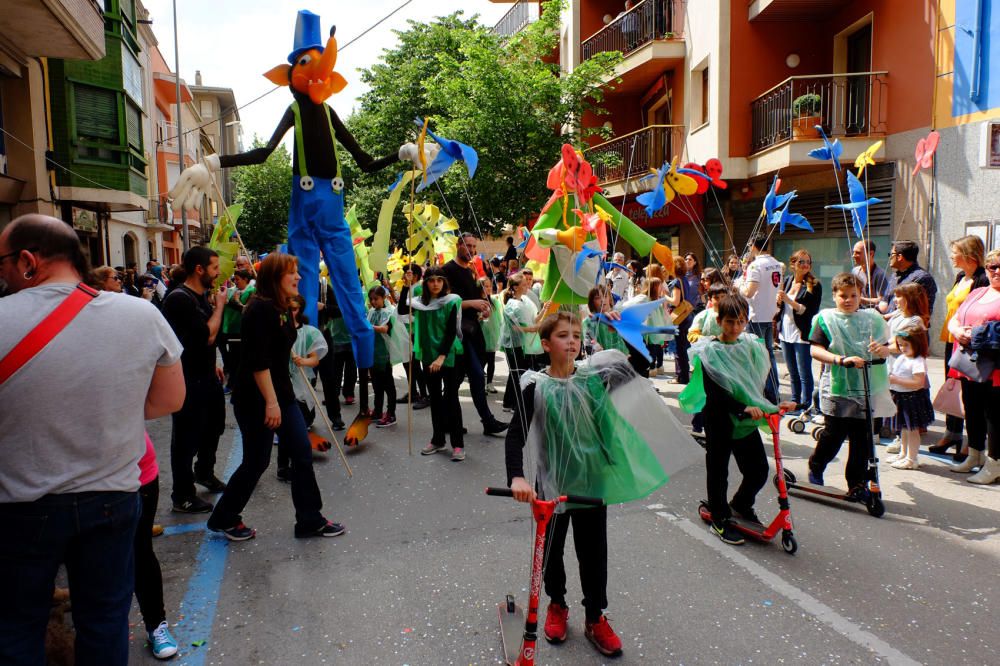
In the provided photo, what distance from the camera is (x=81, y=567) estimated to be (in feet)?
7.16

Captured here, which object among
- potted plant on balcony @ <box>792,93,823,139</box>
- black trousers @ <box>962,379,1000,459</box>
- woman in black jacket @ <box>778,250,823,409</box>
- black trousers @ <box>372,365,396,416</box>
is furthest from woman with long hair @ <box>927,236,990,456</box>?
potted plant on balcony @ <box>792,93,823,139</box>

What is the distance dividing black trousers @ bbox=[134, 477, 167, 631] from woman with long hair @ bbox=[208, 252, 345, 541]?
3.45 feet

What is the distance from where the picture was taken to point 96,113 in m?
15.7

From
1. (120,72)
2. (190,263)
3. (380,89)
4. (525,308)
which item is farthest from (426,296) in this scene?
(380,89)

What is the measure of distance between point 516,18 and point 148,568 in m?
26.1

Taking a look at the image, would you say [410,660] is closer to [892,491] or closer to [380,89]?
[892,491]

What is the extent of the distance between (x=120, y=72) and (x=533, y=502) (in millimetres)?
17897

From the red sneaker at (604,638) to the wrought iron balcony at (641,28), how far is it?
15.7 meters

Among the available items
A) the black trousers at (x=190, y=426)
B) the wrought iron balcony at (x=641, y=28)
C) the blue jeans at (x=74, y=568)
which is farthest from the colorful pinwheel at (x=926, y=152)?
the wrought iron balcony at (x=641, y=28)

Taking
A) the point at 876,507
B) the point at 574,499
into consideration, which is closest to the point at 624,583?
the point at 574,499

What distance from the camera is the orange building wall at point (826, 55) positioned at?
10922 mm

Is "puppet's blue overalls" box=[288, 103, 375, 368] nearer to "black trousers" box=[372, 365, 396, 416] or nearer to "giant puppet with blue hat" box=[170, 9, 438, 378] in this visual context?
"giant puppet with blue hat" box=[170, 9, 438, 378]

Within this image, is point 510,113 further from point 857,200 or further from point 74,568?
point 74,568

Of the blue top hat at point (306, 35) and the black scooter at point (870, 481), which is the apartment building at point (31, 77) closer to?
the blue top hat at point (306, 35)
